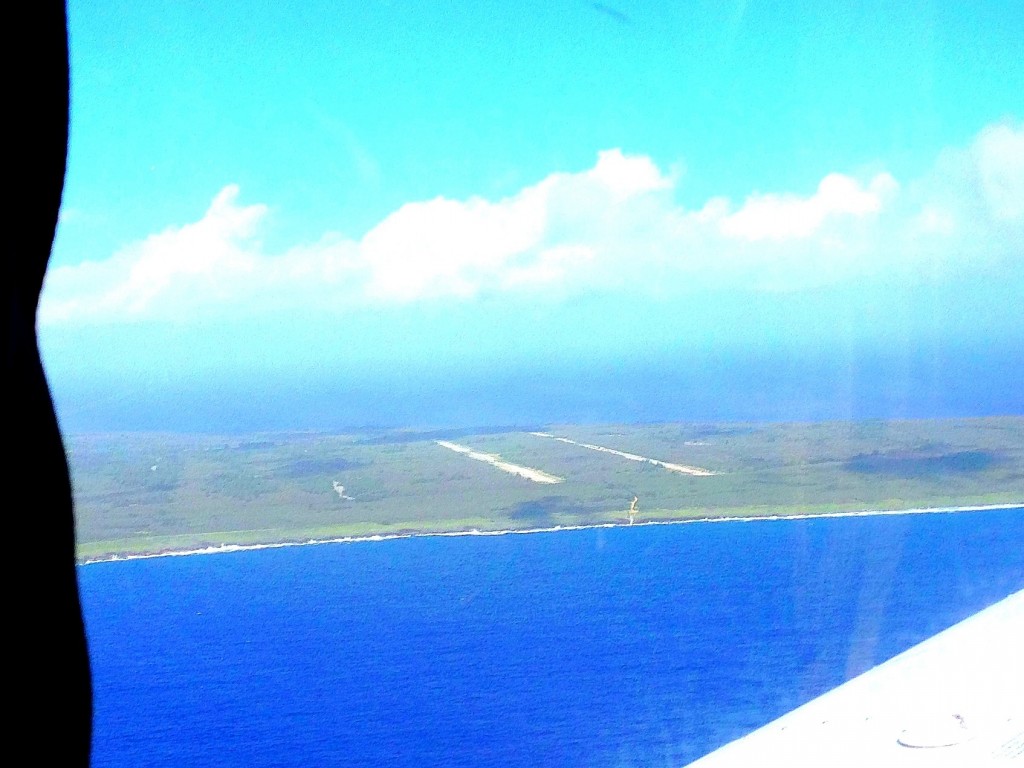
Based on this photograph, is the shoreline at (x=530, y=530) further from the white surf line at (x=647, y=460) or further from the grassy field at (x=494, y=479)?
the white surf line at (x=647, y=460)

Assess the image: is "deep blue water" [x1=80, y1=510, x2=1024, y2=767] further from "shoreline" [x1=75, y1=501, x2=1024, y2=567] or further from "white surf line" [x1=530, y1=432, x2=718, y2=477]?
"white surf line" [x1=530, y1=432, x2=718, y2=477]

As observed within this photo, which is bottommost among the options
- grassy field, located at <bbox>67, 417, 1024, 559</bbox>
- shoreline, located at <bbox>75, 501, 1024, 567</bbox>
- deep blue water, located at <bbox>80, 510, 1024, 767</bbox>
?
deep blue water, located at <bbox>80, 510, 1024, 767</bbox>

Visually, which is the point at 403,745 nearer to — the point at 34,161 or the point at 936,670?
the point at 936,670

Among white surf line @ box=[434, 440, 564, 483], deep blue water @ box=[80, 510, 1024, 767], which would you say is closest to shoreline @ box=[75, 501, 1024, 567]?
deep blue water @ box=[80, 510, 1024, 767]

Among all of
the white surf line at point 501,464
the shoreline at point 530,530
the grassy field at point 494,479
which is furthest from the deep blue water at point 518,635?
the white surf line at point 501,464

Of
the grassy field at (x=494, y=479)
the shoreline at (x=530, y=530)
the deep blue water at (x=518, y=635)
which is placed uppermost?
the grassy field at (x=494, y=479)

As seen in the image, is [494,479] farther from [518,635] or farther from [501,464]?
[518,635]
